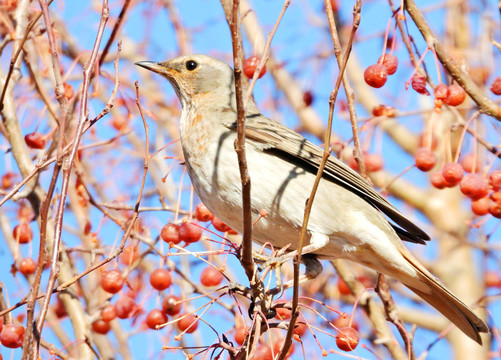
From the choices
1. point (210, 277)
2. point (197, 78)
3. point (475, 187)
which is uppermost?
point (197, 78)

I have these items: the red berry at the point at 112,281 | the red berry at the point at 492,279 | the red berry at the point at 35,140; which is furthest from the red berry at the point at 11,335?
the red berry at the point at 492,279

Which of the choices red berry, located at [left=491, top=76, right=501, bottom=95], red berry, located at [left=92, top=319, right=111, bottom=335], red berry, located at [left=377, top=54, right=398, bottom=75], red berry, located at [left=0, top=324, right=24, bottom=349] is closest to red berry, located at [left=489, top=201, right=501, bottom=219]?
red berry, located at [left=491, top=76, right=501, bottom=95]

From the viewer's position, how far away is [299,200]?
457cm

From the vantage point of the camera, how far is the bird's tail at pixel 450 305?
4.69 meters

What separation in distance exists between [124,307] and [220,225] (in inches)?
30.6

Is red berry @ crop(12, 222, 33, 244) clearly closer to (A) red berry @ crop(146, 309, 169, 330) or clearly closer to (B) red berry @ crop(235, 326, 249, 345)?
(A) red berry @ crop(146, 309, 169, 330)

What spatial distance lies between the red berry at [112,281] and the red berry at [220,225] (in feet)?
2.26

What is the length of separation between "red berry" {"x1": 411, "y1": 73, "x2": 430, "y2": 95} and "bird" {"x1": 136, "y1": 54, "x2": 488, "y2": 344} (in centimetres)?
86

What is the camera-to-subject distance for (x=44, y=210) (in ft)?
9.75

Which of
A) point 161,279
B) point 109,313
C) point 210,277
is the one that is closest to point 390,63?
point 210,277

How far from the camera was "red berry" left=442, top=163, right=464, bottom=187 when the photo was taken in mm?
4502

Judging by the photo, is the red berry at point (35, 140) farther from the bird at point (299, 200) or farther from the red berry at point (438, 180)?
the red berry at point (438, 180)

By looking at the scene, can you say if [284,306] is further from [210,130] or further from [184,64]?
[184,64]

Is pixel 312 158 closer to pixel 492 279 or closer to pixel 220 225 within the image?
pixel 220 225
